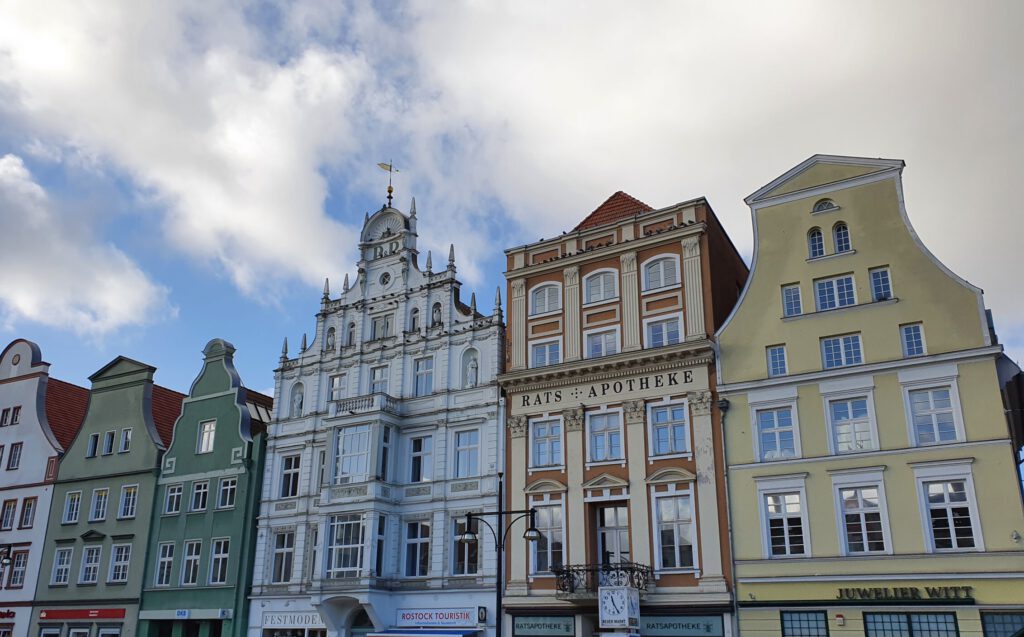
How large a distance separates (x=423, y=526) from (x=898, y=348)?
18576mm

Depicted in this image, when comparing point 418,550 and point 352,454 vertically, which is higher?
point 352,454

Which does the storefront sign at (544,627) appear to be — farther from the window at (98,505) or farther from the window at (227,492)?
the window at (98,505)

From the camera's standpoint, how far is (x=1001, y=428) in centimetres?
2570

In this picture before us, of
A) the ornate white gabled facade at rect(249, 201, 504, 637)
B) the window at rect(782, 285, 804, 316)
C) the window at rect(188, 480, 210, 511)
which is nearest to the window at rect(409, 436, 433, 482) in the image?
the ornate white gabled facade at rect(249, 201, 504, 637)

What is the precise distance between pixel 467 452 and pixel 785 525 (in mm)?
12593

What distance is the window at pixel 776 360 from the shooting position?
30.2 metres

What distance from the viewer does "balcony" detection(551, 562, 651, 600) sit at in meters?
29.5

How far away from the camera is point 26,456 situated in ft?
157

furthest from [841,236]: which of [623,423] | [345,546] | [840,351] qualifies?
[345,546]

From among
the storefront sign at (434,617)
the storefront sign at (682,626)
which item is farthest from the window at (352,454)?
the storefront sign at (682,626)

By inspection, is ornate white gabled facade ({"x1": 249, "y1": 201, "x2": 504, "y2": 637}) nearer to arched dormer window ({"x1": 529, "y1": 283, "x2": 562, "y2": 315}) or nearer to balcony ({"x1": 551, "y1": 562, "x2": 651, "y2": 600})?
arched dormer window ({"x1": 529, "y1": 283, "x2": 562, "y2": 315})

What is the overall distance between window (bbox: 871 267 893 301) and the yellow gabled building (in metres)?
0.04

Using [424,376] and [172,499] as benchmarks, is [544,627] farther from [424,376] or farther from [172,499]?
[172,499]

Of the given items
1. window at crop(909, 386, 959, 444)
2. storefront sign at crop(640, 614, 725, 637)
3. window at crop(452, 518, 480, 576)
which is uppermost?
window at crop(909, 386, 959, 444)
